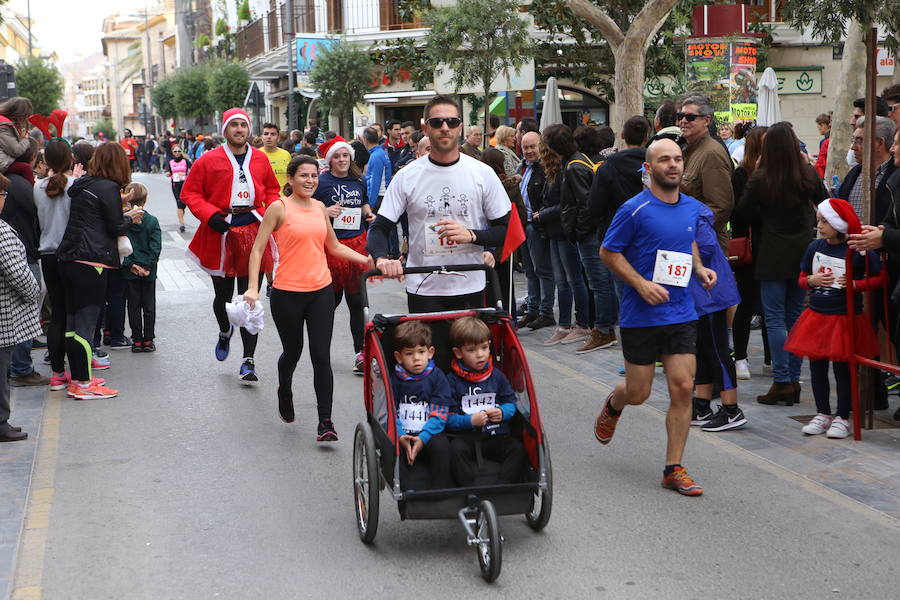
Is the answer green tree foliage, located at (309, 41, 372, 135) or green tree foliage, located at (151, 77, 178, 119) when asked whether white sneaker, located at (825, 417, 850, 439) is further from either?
green tree foliage, located at (151, 77, 178, 119)

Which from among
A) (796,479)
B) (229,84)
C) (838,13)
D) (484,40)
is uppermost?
(229,84)

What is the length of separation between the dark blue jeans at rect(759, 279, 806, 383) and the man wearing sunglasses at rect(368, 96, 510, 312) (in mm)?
2776

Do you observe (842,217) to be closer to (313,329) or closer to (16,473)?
(313,329)

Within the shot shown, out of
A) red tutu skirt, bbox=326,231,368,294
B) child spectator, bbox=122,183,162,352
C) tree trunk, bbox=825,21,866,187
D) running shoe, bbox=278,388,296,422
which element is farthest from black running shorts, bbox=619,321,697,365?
tree trunk, bbox=825,21,866,187

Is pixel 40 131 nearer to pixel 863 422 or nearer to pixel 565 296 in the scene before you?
pixel 565 296

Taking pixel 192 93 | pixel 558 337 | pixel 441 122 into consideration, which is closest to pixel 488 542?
pixel 441 122

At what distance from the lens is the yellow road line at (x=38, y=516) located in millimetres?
4957

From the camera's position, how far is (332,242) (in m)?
7.56

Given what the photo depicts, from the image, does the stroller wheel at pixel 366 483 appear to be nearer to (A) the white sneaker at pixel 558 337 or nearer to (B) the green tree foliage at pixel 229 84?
(A) the white sneaker at pixel 558 337

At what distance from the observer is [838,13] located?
8.80 meters

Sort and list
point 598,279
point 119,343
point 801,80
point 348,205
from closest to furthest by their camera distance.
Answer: point 348,205 < point 598,279 < point 119,343 < point 801,80

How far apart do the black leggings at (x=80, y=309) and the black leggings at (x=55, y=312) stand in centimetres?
21

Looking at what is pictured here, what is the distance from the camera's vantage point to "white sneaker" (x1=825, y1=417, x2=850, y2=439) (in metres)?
7.12

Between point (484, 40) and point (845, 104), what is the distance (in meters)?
7.02
